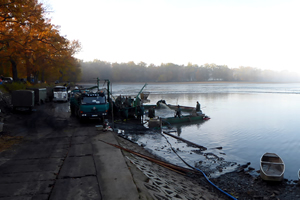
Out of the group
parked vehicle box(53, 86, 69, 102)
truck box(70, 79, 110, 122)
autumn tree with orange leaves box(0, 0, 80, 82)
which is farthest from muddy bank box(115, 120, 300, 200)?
parked vehicle box(53, 86, 69, 102)

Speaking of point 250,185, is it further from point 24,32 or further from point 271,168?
point 24,32

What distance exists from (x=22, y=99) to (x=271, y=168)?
2329 centimetres

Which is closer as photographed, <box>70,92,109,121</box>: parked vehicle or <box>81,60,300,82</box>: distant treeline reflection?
<box>70,92,109,121</box>: parked vehicle

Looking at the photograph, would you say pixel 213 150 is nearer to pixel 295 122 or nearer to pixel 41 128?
pixel 41 128

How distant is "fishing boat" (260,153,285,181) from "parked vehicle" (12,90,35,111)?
73.5ft

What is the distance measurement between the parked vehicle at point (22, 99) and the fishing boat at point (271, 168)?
22415 mm

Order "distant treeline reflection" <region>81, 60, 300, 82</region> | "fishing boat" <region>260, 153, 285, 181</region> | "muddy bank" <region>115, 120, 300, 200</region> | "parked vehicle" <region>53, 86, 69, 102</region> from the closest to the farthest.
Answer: "muddy bank" <region>115, 120, 300, 200</region> → "fishing boat" <region>260, 153, 285, 181</region> → "parked vehicle" <region>53, 86, 69, 102</region> → "distant treeline reflection" <region>81, 60, 300, 82</region>

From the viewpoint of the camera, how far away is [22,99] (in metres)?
24.2

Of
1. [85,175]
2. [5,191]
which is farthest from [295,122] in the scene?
[5,191]

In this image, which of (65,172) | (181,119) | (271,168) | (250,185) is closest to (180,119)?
(181,119)

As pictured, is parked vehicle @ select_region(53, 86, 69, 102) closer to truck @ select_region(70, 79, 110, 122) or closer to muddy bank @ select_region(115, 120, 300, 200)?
truck @ select_region(70, 79, 110, 122)

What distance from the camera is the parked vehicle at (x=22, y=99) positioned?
2397 cm

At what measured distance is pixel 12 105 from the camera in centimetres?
2517

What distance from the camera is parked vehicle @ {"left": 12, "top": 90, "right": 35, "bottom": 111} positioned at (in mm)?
23969
